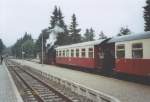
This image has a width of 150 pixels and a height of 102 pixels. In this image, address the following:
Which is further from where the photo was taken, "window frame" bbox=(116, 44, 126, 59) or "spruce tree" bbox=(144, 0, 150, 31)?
"spruce tree" bbox=(144, 0, 150, 31)

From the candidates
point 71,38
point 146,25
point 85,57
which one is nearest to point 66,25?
point 71,38

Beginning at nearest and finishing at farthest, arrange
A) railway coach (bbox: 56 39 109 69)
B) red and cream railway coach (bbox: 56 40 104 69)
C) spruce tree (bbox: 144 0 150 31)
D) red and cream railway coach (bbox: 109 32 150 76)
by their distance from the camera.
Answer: red and cream railway coach (bbox: 109 32 150 76), railway coach (bbox: 56 39 109 69), red and cream railway coach (bbox: 56 40 104 69), spruce tree (bbox: 144 0 150 31)

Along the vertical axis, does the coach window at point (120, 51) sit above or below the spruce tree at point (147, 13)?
below

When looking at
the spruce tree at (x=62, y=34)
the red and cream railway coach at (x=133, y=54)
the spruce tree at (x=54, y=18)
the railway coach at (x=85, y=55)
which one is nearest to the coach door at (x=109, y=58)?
the railway coach at (x=85, y=55)

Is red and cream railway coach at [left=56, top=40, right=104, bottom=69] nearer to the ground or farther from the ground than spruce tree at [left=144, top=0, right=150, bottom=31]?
nearer to the ground

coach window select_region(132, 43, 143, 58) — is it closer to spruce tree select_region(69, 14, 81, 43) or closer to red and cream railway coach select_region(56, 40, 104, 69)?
red and cream railway coach select_region(56, 40, 104, 69)

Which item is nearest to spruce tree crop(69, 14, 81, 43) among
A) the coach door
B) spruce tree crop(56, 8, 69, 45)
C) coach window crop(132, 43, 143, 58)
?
spruce tree crop(56, 8, 69, 45)

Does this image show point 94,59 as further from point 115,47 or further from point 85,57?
point 115,47

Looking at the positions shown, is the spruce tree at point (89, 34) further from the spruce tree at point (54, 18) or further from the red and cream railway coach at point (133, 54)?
the red and cream railway coach at point (133, 54)

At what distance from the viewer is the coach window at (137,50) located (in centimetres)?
2070

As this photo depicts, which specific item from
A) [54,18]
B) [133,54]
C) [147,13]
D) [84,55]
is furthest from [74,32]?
[133,54]

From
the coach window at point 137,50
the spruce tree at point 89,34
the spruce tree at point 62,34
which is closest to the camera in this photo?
the coach window at point 137,50

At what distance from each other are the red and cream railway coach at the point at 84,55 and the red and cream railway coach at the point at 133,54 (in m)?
5.44

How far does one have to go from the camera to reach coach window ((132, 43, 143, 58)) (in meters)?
20.7
